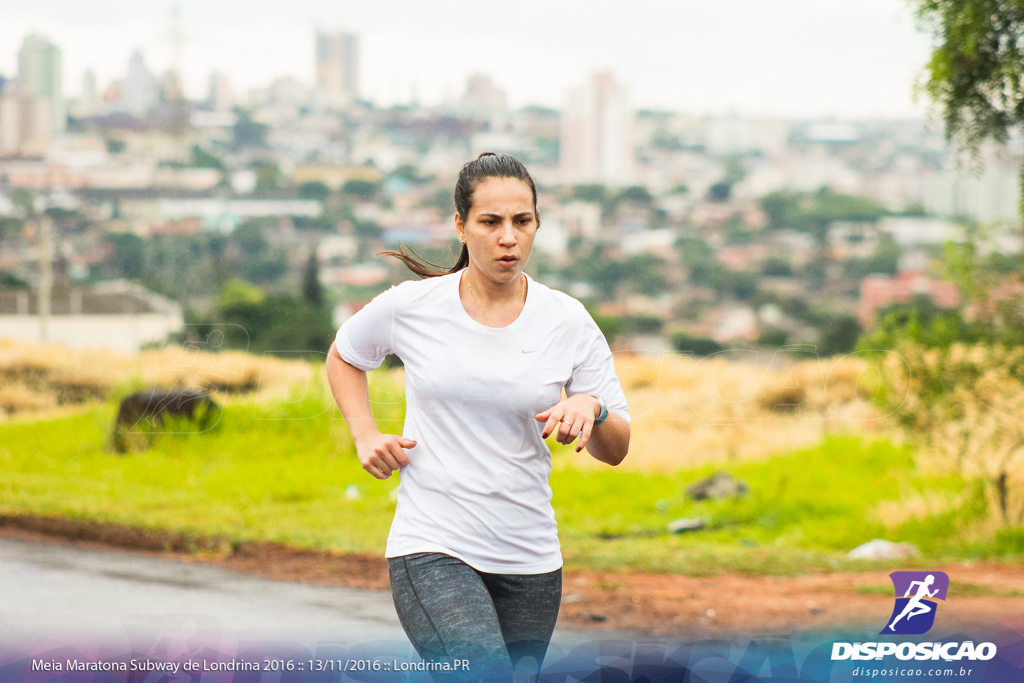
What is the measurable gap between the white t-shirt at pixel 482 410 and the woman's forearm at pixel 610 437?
0.05 meters

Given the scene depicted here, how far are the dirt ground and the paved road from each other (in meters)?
0.32

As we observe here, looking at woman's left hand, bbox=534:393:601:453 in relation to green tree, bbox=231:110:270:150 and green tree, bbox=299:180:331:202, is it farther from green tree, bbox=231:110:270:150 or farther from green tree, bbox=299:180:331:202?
green tree, bbox=231:110:270:150

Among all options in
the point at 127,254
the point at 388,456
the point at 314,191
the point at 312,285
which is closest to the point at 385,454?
the point at 388,456

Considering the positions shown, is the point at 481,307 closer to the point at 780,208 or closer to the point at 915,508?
the point at 915,508

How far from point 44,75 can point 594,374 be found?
26.2 m

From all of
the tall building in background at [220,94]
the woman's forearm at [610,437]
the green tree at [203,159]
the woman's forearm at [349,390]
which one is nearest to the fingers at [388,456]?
the woman's forearm at [349,390]

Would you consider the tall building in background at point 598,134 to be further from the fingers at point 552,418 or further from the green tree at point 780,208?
the fingers at point 552,418

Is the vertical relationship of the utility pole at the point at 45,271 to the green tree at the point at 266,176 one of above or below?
below

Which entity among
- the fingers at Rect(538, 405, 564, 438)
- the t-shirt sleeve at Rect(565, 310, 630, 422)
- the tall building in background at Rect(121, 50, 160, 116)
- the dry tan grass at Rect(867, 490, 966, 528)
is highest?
the tall building in background at Rect(121, 50, 160, 116)

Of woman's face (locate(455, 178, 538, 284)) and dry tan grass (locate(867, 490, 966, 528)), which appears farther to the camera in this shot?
dry tan grass (locate(867, 490, 966, 528))

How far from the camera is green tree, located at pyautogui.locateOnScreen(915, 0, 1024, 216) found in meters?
5.88

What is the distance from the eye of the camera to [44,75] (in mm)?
25516

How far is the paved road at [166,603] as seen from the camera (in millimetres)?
5512

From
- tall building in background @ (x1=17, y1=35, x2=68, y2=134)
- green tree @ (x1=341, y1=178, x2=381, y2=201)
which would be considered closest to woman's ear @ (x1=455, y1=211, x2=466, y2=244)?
tall building in background @ (x1=17, y1=35, x2=68, y2=134)
